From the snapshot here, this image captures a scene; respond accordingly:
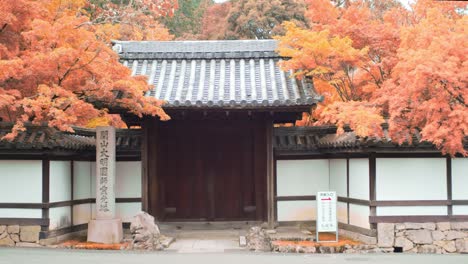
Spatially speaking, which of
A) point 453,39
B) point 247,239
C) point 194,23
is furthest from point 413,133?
point 194,23

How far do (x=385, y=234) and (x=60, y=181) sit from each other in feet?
30.4

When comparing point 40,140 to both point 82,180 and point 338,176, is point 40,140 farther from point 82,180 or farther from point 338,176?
point 338,176

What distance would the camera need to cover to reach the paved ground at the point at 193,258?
1315 centimetres

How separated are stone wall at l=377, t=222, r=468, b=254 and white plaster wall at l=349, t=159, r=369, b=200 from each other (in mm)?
1099

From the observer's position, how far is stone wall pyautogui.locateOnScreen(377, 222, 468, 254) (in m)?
15.4

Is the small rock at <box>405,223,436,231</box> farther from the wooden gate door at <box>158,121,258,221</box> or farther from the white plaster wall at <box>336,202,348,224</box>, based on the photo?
the wooden gate door at <box>158,121,258,221</box>

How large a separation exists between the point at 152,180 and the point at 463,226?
30.5ft

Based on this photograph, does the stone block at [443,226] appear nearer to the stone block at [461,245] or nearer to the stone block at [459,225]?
the stone block at [459,225]

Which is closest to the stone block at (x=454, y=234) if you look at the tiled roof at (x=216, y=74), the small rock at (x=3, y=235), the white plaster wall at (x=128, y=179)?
the tiled roof at (x=216, y=74)

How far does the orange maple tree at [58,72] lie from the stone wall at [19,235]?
2.90 metres

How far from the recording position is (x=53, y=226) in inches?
618

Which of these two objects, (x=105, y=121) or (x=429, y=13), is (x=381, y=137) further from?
(x=105, y=121)

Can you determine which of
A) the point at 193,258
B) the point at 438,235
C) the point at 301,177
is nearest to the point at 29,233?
the point at 193,258

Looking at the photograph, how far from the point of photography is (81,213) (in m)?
17.5
